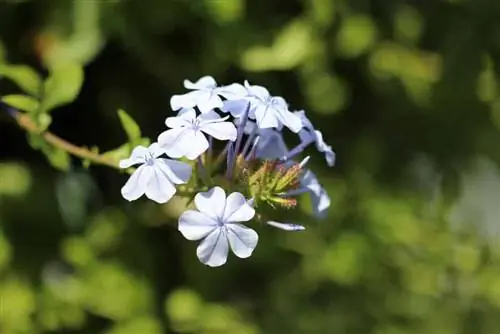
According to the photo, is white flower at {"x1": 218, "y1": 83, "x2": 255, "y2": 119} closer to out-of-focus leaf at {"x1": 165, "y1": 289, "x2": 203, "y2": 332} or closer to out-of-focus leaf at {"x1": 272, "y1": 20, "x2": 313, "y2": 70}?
out-of-focus leaf at {"x1": 272, "y1": 20, "x2": 313, "y2": 70}

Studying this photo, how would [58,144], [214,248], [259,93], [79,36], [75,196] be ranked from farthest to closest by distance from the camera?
1. [75,196]
2. [79,36]
3. [58,144]
4. [259,93]
5. [214,248]

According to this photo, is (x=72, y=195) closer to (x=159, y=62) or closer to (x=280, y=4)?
(x=159, y=62)

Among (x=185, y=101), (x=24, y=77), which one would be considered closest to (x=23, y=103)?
(x=24, y=77)

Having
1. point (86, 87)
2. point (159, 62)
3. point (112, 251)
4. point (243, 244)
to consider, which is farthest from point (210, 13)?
point (243, 244)

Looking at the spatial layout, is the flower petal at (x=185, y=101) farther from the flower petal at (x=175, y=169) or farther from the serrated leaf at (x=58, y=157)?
the serrated leaf at (x=58, y=157)

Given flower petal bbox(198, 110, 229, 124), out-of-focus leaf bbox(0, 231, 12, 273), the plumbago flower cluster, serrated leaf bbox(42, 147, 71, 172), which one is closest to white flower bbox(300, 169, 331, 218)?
the plumbago flower cluster

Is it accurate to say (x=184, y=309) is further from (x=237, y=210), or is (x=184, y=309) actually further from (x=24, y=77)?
(x=237, y=210)
